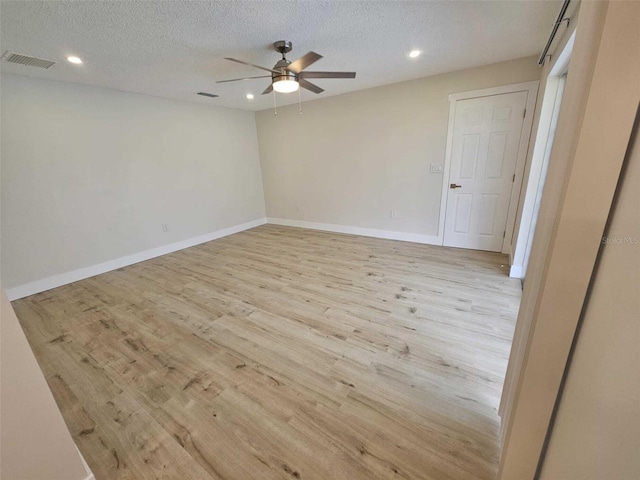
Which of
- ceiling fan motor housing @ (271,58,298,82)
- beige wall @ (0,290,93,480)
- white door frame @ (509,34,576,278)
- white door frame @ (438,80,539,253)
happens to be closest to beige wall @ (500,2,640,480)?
beige wall @ (0,290,93,480)

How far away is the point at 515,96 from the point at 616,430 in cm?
381

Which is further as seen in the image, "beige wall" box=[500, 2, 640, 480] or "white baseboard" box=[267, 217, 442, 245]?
"white baseboard" box=[267, 217, 442, 245]

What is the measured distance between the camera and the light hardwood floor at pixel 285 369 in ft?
4.21

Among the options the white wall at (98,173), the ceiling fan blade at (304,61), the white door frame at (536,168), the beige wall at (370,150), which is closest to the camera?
the ceiling fan blade at (304,61)

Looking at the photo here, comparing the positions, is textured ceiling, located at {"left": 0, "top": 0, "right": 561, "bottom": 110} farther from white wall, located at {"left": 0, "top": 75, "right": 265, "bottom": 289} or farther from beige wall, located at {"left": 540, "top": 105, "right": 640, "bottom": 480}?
beige wall, located at {"left": 540, "top": 105, "right": 640, "bottom": 480}

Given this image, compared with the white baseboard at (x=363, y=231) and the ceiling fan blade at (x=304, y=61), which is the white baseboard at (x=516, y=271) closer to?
the white baseboard at (x=363, y=231)

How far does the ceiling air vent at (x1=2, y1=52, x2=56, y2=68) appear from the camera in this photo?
92.5 inches

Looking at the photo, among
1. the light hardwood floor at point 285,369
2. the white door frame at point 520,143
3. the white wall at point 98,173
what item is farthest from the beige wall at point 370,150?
the light hardwood floor at point 285,369

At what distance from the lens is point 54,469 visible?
3.39ft

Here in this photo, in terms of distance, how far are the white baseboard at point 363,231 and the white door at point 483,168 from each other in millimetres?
360

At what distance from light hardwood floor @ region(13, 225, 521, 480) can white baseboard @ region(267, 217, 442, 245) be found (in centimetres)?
82

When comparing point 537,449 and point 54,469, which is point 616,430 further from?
point 54,469

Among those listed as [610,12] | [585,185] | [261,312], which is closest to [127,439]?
[261,312]

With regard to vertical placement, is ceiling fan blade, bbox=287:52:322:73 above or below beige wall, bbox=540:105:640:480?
above
